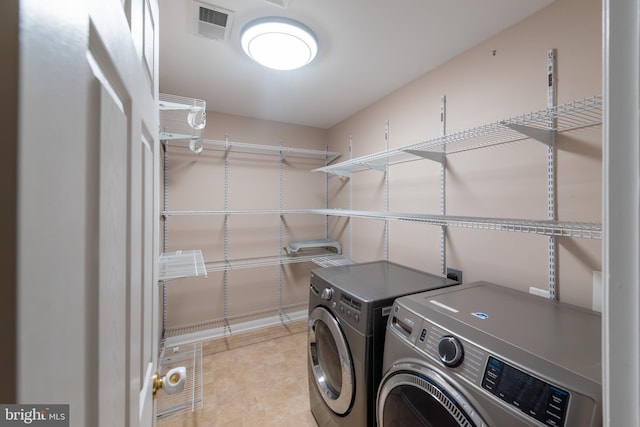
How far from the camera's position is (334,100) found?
7.42ft

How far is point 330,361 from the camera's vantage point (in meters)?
1.41

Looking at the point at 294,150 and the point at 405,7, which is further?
the point at 294,150

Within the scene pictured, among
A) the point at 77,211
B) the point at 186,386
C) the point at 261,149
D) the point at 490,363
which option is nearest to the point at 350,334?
the point at 490,363

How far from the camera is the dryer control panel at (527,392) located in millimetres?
559

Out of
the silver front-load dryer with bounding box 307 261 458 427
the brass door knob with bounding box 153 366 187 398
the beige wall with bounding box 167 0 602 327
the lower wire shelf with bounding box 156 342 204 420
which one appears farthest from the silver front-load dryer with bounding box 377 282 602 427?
the lower wire shelf with bounding box 156 342 204 420

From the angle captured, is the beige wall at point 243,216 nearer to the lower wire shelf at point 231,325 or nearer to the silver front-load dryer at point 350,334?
the lower wire shelf at point 231,325

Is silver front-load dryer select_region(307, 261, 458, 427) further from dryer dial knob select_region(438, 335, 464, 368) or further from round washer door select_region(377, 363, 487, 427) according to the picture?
dryer dial knob select_region(438, 335, 464, 368)

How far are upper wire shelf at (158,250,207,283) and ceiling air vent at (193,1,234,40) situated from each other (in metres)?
1.46

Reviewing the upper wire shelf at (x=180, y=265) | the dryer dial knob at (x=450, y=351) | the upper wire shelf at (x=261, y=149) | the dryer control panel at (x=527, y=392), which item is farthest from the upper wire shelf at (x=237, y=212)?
the dryer control panel at (x=527, y=392)

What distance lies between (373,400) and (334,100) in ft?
7.16

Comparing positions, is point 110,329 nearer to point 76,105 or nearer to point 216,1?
point 76,105
